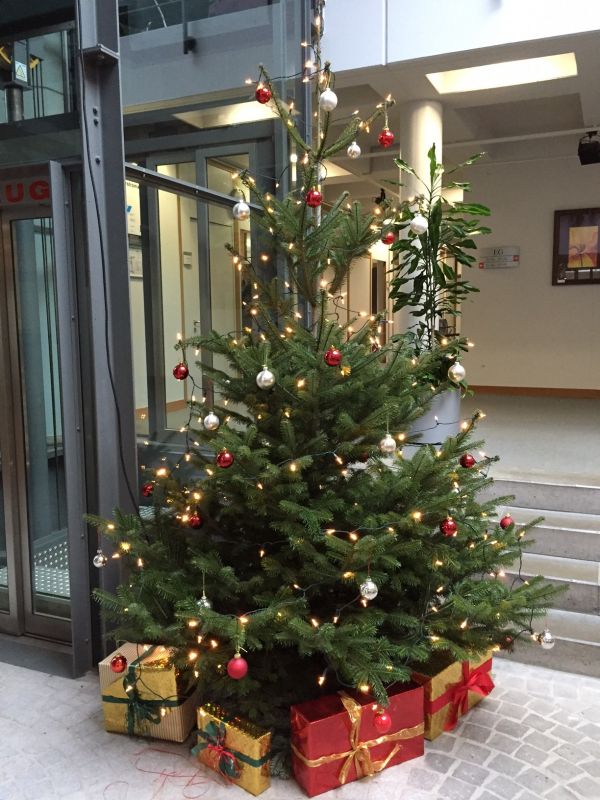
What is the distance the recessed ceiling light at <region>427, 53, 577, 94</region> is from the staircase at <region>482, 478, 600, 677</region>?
3.24 metres

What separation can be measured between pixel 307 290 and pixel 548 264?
20.4ft

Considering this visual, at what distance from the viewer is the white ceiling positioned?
14.5 ft

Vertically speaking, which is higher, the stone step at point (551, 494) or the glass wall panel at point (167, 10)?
the glass wall panel at point (167, 10)

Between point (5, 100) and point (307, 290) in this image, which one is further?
point (5, 100)

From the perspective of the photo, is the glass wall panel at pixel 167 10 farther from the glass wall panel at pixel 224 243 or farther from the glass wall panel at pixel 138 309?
the glass wall panel at pixel 138 309

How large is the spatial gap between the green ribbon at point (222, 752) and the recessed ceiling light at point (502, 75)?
4.73 meters

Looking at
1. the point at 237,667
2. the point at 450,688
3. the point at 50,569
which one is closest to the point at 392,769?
the point at 450,688

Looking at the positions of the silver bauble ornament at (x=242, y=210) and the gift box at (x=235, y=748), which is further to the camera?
the silver bauble ornament at (x=242, y=210)

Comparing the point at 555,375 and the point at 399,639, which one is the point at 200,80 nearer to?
the point at 399,639

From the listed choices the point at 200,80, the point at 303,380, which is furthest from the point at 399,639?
the point at 200,80

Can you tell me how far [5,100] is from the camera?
302cm

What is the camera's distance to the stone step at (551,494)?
3.72 meters

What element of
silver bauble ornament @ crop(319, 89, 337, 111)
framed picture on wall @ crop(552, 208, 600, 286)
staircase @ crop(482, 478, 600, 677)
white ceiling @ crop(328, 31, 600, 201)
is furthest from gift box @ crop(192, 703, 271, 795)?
framed picture on wall @ crop(552, 208, 600, 286)

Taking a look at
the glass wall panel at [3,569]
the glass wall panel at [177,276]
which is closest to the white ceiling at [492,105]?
the glass wall panel at [177,276]
